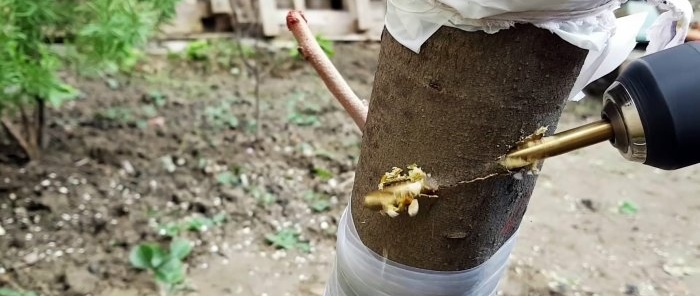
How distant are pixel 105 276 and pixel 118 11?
0.62 metres

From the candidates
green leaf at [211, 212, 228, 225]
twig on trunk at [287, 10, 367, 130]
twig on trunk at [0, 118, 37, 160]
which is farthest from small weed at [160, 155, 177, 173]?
twig on trunk at [287, 10, 367, 130]

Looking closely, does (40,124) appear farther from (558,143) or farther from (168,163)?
(558,143)

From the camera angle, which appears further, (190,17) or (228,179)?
(190,17)

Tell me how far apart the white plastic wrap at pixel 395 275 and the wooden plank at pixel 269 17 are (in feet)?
7.15

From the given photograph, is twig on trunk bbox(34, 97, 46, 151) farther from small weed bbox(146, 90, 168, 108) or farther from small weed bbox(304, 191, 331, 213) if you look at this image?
small weed bbox(304, 191, 331, 213)

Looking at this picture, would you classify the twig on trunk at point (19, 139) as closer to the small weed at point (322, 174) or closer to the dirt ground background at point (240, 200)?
the dirt ground background at point (240, 200)

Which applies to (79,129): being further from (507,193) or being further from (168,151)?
(507,193)

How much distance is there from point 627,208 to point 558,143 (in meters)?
1.67

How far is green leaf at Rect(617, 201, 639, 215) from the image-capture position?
6.70ft

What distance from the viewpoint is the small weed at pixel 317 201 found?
188 centimetres

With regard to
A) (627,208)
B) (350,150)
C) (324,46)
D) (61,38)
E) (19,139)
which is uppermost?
(61,38)

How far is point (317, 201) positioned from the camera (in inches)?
75.4

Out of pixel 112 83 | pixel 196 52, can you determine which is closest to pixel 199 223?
pixel 112 83

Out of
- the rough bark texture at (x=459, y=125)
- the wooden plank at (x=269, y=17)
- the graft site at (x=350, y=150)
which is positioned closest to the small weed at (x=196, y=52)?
the graft site at (x=350, y=150)
